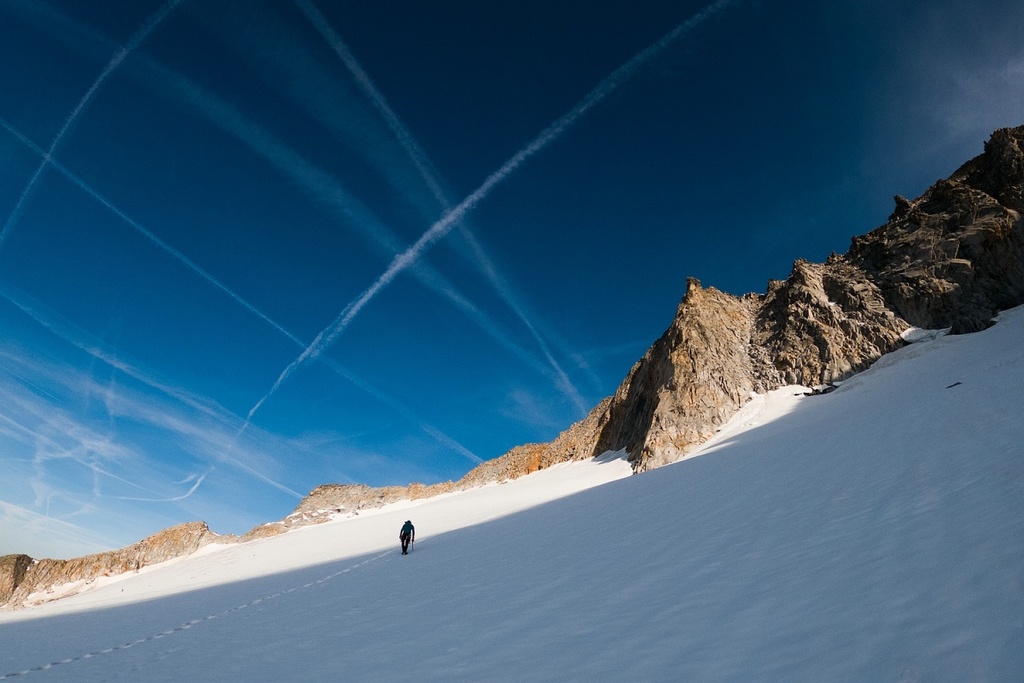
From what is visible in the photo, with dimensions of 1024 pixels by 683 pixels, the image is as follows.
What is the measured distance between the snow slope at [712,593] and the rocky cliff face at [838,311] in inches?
514

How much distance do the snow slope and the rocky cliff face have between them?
42.9 feet

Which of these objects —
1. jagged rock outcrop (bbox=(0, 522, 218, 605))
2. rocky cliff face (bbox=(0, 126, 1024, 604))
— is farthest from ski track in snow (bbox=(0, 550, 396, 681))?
jagged rock outcrop (bbox=(0, 522, 218, 605))

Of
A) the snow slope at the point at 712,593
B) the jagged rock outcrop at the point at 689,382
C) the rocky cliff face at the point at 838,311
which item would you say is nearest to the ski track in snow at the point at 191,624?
the snow slope at the point at 712,593

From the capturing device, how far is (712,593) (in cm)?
482

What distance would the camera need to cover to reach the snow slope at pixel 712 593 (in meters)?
3.18

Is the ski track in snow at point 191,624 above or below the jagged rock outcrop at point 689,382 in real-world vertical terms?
below

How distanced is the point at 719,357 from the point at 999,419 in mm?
22741

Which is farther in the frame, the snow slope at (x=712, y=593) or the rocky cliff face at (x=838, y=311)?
the rocky cliff face at (x=838, y=311)

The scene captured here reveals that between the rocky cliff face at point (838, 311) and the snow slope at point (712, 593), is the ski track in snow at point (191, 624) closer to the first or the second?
the snow slope at point (712, 593)

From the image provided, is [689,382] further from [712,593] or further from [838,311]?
[712,593]

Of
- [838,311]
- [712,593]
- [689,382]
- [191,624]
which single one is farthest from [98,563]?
[838,311]

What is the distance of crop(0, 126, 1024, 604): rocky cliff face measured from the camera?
2516 centimetres

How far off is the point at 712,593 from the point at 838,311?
31.6 meters

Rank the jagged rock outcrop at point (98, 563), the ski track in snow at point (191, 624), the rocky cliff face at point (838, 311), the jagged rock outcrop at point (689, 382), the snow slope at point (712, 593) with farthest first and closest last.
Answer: the jagged rock outcrop at point (98, 563), the jagged rock outcrop at point (689, 382), the rocky cliff face at point (838, 311), the ski track in snow at point (191, 624), the snow slope at point (712, 593)
